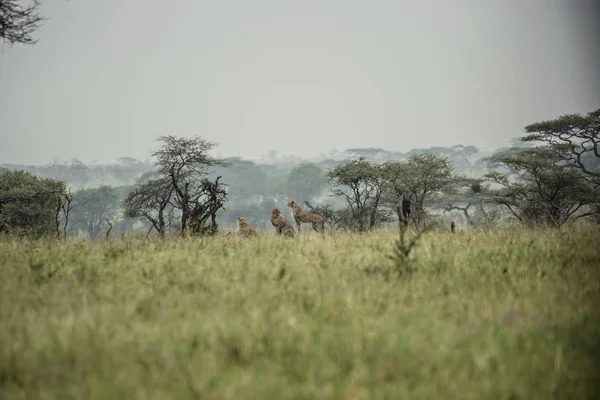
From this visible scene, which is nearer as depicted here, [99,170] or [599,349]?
[599,349]

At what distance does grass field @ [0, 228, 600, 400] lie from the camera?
258 cm

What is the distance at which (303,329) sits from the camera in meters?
3.35

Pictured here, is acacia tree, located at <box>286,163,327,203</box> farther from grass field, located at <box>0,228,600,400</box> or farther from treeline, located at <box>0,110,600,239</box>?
grass field, located at <box>0,228,600,400</box>

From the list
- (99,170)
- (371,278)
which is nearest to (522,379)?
(371,278)

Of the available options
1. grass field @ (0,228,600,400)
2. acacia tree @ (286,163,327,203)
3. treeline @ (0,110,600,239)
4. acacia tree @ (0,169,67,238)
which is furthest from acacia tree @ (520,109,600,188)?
acacia tree @ (286,163,327,203)

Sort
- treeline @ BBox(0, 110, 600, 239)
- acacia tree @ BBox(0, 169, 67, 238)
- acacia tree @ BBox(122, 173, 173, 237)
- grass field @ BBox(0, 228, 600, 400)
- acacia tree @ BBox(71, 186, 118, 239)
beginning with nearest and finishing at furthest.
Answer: grass field @ BBox(0, 228, 600, 400) → acacia tree @ BBox(122, 173, 173, 237) → treeline @ BBox(0, 110, 600, 239) → acacia tree @ BBox(0, 169, 67, 238) → acacia tree @ BBox(71, 186, 118, 239)

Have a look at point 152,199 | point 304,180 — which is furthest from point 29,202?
point 304,180

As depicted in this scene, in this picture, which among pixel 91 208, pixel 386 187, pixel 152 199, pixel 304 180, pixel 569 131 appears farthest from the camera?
pixel 304 180

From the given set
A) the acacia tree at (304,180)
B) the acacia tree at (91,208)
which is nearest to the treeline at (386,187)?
the acacia tree at (91,208)

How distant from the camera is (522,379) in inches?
104

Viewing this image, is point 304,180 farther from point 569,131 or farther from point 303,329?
point 303,329

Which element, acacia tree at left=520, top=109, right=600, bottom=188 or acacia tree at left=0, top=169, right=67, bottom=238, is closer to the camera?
acacia tree at left=0, top=169, right=67, bottom=238

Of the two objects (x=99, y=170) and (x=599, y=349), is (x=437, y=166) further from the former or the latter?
(x=99, y=170)

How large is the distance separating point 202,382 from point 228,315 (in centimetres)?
118
